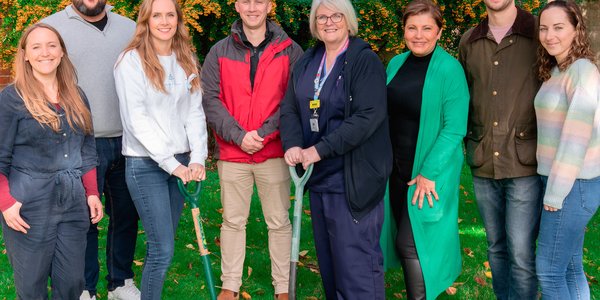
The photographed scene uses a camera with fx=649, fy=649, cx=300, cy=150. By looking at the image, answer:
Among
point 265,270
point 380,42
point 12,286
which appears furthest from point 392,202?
point 380,42

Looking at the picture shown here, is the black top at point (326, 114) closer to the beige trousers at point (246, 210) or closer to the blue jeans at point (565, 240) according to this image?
the beige trousers at point (246, 210)

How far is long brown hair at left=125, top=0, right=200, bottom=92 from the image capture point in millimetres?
3985

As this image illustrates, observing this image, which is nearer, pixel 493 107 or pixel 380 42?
pixel 493 107

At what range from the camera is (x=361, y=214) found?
13.1 ft

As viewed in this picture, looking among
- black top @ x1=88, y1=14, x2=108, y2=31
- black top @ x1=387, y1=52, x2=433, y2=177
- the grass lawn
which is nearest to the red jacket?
black top @ x1=88, y1=14, x2=108, y2=31

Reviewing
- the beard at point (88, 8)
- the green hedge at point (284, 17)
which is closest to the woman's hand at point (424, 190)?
the beard at point (88, 8)

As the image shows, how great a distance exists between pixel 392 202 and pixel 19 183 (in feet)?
7.53

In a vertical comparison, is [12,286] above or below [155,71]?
below

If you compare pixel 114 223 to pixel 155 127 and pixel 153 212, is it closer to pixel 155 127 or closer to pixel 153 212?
pixel 153 212

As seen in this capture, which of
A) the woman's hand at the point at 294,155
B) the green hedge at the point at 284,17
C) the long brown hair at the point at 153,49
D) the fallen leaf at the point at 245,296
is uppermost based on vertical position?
the green hedge at the point at 284,17

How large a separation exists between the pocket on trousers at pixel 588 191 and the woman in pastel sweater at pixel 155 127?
7.37 ft

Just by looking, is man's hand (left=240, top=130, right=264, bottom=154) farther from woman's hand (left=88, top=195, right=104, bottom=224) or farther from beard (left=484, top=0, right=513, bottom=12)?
beard (left=484, top=0, right=513, bottom=12)

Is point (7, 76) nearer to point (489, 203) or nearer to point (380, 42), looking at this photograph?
point (380, 42)

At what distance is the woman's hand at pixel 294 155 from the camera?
407 centimetres
